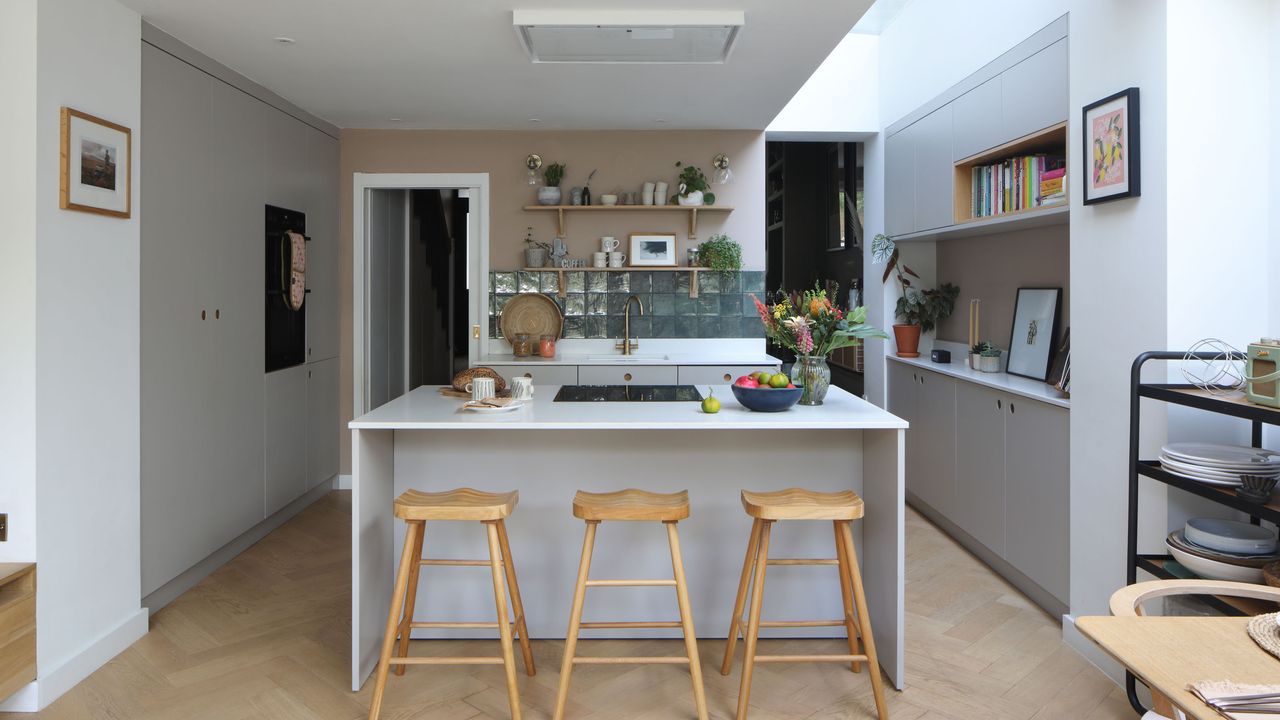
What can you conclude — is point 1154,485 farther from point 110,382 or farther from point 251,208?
point 251,208

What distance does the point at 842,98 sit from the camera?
5.76 m

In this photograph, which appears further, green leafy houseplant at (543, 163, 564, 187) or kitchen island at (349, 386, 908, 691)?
green leafy houseplant at (543, 163, 564, 187)

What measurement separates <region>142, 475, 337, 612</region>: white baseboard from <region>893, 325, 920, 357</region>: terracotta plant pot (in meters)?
3.74

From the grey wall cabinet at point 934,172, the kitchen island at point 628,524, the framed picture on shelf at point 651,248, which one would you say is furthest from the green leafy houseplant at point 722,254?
the kitchen island at point 628,524

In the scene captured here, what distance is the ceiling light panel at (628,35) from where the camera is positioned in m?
3.29

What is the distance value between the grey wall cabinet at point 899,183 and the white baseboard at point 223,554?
3.98 metres

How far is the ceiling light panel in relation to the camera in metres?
3.29

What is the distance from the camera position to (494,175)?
566cm

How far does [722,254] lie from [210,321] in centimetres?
306

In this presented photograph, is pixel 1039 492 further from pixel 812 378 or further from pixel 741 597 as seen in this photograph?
pixel 741 597

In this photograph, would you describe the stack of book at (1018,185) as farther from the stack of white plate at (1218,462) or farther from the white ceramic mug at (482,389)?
the white ceramic mug at (482,389)

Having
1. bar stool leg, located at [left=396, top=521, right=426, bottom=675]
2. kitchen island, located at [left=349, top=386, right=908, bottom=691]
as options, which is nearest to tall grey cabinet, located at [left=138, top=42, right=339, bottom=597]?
kitchen island, located at [left=349, top=386, right=908, bottom=691]

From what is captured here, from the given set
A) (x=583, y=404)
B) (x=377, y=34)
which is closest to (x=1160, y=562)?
(x=583, y=404)

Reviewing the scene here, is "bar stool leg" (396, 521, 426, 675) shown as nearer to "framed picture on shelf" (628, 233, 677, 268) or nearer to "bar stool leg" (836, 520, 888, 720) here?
"bar stool leg" (836, 520, 888, 720)
